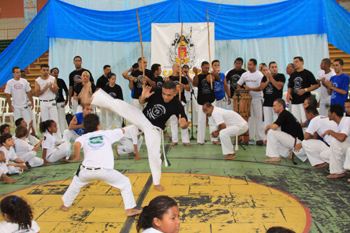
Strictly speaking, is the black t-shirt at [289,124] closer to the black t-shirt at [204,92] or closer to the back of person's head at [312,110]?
the back of person's head at [312,110]

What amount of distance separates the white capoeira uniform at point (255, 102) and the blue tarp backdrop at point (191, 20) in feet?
9.64

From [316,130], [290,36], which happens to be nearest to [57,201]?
[316,130]

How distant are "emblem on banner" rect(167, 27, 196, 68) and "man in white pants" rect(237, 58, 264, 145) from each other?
8.42 feet

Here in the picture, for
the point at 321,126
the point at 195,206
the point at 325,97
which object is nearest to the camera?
the point at 195,206

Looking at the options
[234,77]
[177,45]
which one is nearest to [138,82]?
[234,77]

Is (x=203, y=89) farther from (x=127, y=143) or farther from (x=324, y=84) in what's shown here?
(x=324, y=84)

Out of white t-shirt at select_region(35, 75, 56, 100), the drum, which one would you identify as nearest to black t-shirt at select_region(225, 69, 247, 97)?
the drum

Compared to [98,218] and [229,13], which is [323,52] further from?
[98,218]

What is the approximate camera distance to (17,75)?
28.2 feet

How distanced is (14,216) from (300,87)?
654 centimetres

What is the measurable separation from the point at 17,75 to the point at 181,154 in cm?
439

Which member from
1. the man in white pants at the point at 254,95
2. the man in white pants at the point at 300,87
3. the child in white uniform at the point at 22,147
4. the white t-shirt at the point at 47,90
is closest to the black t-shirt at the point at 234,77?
the man in white pants at the point at 254,95

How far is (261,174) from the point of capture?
588cm

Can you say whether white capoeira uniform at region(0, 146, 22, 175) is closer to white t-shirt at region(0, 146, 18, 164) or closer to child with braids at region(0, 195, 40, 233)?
white t-shirt at region(0, 146, 18, 164)
